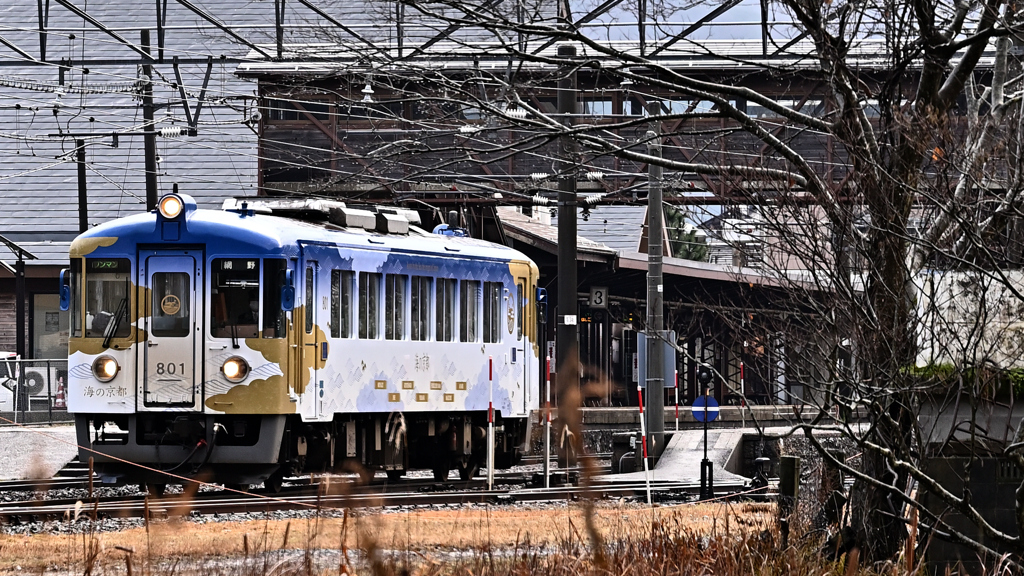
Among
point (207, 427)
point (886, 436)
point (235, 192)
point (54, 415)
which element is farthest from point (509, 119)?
point (235, 192)

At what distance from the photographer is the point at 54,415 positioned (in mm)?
26062

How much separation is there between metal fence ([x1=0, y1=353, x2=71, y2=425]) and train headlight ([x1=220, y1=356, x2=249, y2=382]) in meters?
12.1

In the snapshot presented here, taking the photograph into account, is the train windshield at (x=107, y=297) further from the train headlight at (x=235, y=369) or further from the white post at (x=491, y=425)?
the white post at (x=491, y=425)

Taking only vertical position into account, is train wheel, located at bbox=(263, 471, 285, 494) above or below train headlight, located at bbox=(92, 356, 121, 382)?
below

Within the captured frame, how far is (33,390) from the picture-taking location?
26234 mm

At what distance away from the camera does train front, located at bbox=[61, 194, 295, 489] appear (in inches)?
576

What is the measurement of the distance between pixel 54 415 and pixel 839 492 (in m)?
20.3

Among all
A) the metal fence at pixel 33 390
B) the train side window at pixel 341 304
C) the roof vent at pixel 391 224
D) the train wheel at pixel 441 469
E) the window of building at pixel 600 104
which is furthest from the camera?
the window of building at pixel 600 104

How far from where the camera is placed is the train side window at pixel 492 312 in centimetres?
1848

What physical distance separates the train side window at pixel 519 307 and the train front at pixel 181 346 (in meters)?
5.19

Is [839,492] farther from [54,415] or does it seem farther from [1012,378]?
[54,415]

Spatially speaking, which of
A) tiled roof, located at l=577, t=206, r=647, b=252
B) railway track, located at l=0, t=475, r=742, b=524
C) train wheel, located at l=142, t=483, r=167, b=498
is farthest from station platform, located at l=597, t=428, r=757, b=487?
tiled roof, located at l=577, t=206, r=647, b=252

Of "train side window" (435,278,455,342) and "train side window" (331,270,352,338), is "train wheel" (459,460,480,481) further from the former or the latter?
"train side window" (331,270,352,338)

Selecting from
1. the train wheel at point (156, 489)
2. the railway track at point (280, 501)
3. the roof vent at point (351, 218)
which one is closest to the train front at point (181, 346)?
the train wheel at point (156, 489)
